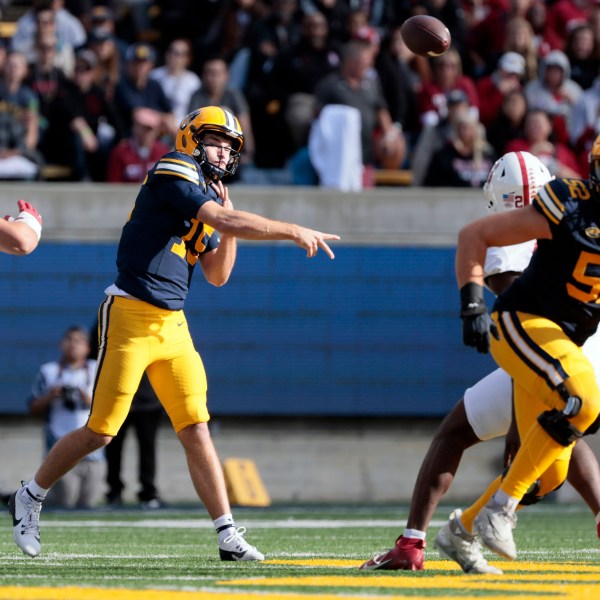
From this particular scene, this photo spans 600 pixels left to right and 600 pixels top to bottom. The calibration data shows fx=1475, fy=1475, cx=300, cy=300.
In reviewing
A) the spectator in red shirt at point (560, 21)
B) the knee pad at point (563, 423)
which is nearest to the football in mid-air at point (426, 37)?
the knee pad at point (563, 423)

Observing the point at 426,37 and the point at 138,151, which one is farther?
the point at 138,151

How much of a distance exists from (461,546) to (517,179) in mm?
1655

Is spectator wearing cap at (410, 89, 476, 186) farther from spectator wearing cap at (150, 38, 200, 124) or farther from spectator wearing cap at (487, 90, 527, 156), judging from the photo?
spectator wearing cap at (150, 38, 200, 124)

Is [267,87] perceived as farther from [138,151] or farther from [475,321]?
[475,321]

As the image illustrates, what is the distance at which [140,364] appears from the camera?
591 centimetres

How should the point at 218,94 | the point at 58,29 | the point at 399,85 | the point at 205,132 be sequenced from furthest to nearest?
the point at 58,29
the point at 399,85
the point at 218,94
the point at 205,132

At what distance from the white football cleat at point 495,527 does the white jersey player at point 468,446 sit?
0.78 feet

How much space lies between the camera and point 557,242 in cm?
504

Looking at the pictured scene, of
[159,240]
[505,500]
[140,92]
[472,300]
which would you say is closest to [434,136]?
[140,92]

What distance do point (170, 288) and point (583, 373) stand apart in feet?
6.11

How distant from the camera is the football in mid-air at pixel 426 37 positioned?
844 centimetres

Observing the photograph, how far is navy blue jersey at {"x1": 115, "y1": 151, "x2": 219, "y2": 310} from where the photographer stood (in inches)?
234

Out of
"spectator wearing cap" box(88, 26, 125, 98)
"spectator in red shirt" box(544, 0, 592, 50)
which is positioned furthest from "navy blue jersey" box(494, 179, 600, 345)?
"spectator in red shirt" box(544, 0, 592, 50)

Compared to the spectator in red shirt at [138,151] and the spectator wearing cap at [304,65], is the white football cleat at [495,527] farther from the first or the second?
the spectator wearing cap at [304,65]
